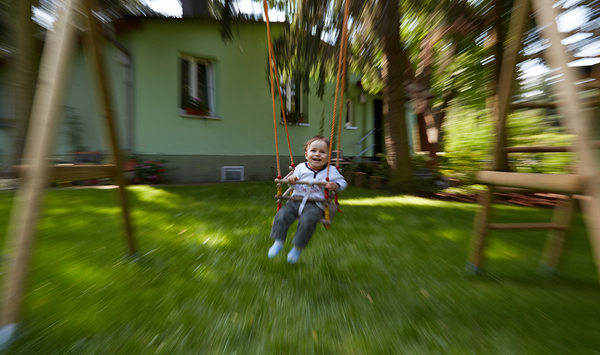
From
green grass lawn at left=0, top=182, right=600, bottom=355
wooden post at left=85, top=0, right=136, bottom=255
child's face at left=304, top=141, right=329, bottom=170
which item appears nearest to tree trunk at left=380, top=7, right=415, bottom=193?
green grass lawn at left=0, top=182, right=600, bottom=355

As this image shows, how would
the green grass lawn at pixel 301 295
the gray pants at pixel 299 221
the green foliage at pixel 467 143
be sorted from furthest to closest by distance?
the green foliage at pixel 467 143 < the gray pants at pixel 299 221 < the green grass lawn at pixel 301 295

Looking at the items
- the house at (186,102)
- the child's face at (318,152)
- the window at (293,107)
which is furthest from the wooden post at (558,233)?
the window at (293,107)

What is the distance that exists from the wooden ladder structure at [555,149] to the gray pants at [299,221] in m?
1.29

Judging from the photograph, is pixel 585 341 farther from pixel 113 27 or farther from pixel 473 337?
pixel 113 27

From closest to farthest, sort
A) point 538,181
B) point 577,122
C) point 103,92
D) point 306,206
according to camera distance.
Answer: point 577,122
point 538,181
point 103,92
point 306,206

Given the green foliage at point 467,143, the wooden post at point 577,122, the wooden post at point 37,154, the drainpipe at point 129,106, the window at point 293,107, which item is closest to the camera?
the wooden post at point 577,122

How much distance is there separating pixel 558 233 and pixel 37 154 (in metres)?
3.60

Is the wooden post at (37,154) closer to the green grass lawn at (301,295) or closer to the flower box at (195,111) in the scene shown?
the green grass lawn at (301,295)

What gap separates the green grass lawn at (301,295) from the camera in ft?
5.24

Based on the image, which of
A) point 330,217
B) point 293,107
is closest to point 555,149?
point 330,217

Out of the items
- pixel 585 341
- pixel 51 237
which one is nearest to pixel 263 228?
pixel 51 237

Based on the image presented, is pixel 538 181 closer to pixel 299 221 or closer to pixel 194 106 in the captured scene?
pixel 299 221

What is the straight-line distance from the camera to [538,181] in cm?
147

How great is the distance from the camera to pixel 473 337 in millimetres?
1649
